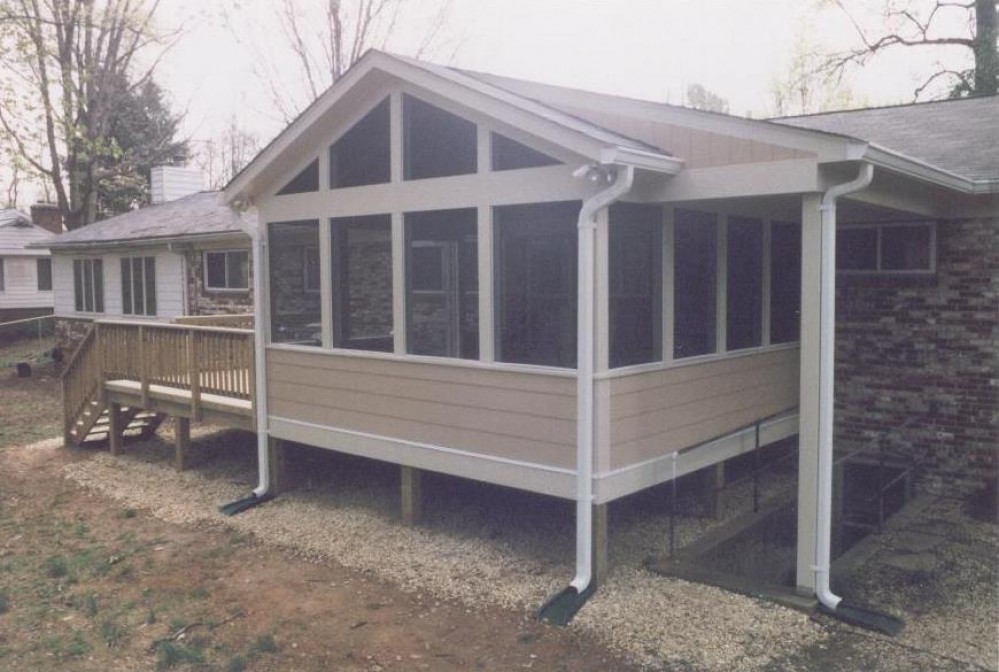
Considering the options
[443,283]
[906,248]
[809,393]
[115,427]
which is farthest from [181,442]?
[906,248]

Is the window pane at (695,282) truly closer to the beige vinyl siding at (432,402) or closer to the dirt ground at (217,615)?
the beige vinyl siding at (432,402)

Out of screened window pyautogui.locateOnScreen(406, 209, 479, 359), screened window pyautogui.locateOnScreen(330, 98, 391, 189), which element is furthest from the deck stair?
screened window pyautogui.locateOnScreen(330, 98, 391, 189)

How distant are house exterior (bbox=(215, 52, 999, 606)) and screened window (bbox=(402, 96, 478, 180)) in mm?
21

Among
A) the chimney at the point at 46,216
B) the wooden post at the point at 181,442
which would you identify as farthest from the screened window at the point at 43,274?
the wooden post at the point at 181,442

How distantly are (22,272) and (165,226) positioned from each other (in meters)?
12.6

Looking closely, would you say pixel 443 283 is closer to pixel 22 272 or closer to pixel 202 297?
pixel 202 297

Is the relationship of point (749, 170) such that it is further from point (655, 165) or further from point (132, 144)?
point (132, 144)

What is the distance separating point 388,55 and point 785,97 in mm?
28806

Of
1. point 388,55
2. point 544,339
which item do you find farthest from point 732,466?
point 388,55

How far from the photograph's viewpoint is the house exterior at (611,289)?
243 inches

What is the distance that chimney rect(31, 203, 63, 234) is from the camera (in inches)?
1212

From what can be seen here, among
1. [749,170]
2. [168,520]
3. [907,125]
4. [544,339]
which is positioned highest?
[907,125]

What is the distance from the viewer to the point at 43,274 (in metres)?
Result: 27.5

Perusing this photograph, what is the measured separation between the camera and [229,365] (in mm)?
9711
